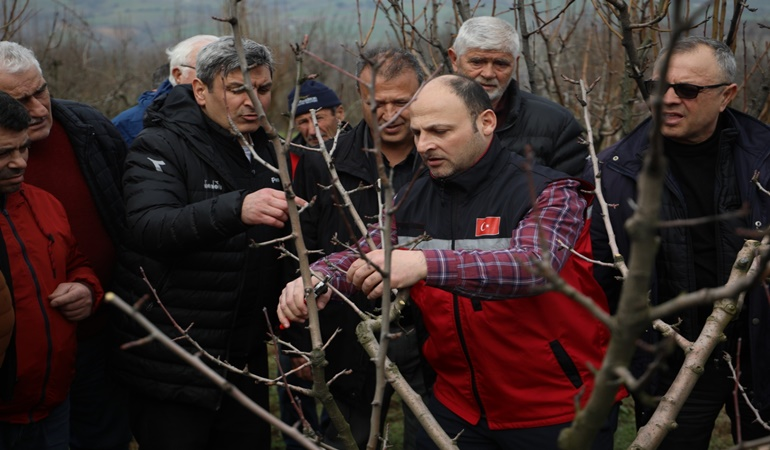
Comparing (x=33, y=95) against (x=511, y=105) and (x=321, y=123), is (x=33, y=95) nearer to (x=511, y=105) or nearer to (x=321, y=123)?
(x=511, y=105)

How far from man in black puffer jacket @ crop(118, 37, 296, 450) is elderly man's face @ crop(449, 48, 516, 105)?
103 cm

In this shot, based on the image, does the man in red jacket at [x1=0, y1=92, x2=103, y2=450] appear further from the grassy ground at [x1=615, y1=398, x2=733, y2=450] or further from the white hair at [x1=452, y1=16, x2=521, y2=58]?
the grassy ground at [x1=615, y1=398, x2=733, y2=450]

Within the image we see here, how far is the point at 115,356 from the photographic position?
3350 millimetres

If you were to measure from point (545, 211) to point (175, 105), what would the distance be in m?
1.71

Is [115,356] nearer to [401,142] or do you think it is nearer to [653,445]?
[401,142]

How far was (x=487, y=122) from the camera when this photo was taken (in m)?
2.76

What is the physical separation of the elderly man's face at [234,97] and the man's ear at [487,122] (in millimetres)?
965

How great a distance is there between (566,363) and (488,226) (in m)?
0.52

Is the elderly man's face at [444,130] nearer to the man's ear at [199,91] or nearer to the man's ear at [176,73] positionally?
the man's ear at [199,91]

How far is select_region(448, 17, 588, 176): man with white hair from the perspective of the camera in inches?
142

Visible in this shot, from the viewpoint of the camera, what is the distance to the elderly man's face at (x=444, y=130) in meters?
2.62

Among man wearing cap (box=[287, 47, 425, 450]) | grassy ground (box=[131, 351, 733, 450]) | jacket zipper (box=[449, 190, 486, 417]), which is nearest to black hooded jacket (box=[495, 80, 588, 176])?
man wearing cap (box=[287, 47, 425, 450])

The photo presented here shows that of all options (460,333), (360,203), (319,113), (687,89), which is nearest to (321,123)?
(319,113)

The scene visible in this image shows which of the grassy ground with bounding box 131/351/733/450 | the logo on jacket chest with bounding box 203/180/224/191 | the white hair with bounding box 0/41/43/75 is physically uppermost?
the white hair with bounding box 0/41/43/75
